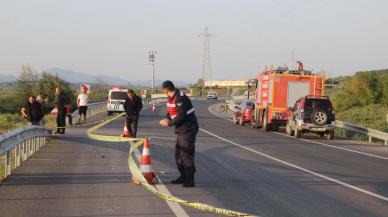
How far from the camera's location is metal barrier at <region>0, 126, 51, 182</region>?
11055 millimetres

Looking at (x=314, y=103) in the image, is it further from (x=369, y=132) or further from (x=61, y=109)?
(x=61, y=109)

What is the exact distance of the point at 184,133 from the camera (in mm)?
10258

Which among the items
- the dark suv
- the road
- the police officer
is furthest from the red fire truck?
the police officer

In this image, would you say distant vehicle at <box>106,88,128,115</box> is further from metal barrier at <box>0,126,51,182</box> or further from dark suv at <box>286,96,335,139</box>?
metal barrier at <box>0,126,51,182</box>

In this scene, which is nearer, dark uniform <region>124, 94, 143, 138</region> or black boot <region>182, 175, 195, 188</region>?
black boot <region>182, 175, 195, 188</region>

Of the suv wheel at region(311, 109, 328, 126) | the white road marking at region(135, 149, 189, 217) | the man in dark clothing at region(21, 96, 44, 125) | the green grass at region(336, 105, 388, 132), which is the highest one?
the man in dark clothing at region(21, 96, 44, 125)

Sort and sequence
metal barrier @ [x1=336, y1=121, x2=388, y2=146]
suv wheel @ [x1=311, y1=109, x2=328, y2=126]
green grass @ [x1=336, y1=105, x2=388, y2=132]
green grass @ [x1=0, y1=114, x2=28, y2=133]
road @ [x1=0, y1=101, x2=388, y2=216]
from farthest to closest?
green grass @ [x1=336, y1=105, x2=388, y2=132] → green grass @ [x1=0, y1=114, x2=28, y2=133] → suv wheel @ [x1=311, y1=109, x2=328, y2=126] → metal barrier @ [x1=336, y1=121, x2=388, y2=146] → road @ [x1=0, y1=101, x2=388, y2=216]

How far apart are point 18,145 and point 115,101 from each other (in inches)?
1077

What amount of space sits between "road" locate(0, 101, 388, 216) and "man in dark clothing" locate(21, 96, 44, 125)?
1.10m

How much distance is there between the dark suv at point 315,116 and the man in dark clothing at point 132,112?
8.51 metres

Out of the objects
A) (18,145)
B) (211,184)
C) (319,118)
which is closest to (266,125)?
(319,118)

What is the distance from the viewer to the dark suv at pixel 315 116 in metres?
24.1

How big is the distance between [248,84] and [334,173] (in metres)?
20.0

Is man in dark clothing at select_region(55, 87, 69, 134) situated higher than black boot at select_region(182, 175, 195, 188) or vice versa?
man in dark clothing at select_region(55, 87, 69, 134)
